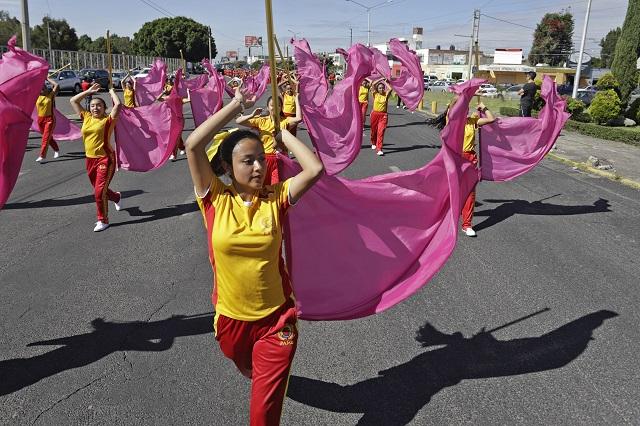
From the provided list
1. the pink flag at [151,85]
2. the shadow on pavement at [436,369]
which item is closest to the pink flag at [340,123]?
the shadow on pavement at [436,369]

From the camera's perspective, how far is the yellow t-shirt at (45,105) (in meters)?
12.1

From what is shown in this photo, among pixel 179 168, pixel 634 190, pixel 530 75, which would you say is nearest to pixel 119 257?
pixel 179 168

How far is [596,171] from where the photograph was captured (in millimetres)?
12602

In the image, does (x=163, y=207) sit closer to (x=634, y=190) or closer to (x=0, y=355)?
(x=0, y=355)

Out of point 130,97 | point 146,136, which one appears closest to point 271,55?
point 146,136

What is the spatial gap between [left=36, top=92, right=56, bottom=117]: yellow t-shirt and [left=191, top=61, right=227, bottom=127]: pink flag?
140 inches

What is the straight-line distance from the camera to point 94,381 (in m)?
3.77

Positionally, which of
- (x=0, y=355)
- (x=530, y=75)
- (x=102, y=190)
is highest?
(x=530, y=75)

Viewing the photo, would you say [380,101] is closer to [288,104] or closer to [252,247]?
[288,104]

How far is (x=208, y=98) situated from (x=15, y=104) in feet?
35.2

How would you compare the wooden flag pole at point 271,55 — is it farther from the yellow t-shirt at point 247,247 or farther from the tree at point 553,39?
the tree at point 553,39

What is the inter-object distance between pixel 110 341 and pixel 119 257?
7.22 ft

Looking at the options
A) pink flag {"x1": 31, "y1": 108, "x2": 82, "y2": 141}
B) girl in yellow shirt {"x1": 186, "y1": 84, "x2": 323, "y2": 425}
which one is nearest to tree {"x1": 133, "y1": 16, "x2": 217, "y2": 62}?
pink flag {"x1": 31, "y1": 108, "x2": 82, "y2": 141}

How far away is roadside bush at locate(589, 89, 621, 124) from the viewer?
2042 centimetres
